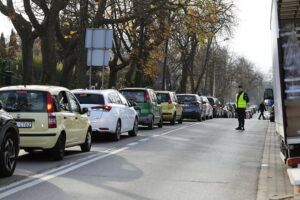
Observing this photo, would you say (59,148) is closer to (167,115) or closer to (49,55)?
(49,55)

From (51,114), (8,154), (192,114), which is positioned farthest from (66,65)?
(8,154)

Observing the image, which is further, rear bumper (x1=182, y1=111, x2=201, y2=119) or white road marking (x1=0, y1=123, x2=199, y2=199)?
rear bumper (x1=182, y1=111, x2=201, y2=119)

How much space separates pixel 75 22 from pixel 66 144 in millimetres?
20295

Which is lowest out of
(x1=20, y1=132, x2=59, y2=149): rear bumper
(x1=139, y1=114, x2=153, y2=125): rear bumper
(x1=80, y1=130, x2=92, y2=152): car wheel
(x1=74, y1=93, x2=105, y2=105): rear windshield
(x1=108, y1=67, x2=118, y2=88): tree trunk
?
(x1=80, y1=130, x2=92, y2=152): car wheel

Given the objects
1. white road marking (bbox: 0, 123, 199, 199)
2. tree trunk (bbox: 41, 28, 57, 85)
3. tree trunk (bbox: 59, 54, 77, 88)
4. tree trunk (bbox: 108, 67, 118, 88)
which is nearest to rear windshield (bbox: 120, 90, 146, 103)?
tree trunk (bbox: 41, 28, 57, 85)

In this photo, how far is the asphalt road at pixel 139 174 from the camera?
8.12 meters

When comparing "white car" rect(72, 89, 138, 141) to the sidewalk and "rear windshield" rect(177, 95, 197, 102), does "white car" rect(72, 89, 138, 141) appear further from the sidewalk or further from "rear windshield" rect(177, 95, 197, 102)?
"rear windshield" rect(177, 95, 197, 102)

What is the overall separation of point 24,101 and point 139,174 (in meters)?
2.87

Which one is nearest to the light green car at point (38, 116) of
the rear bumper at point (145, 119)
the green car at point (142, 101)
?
the green car at point (142, 101)

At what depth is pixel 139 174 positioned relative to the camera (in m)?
10.2

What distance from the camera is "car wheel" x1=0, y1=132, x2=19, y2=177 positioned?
9070mm

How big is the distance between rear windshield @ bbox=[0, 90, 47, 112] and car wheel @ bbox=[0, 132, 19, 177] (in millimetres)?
1718

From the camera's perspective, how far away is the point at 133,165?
11.5 meters

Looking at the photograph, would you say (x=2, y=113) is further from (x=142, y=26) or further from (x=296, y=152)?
(x=142, y=26)
